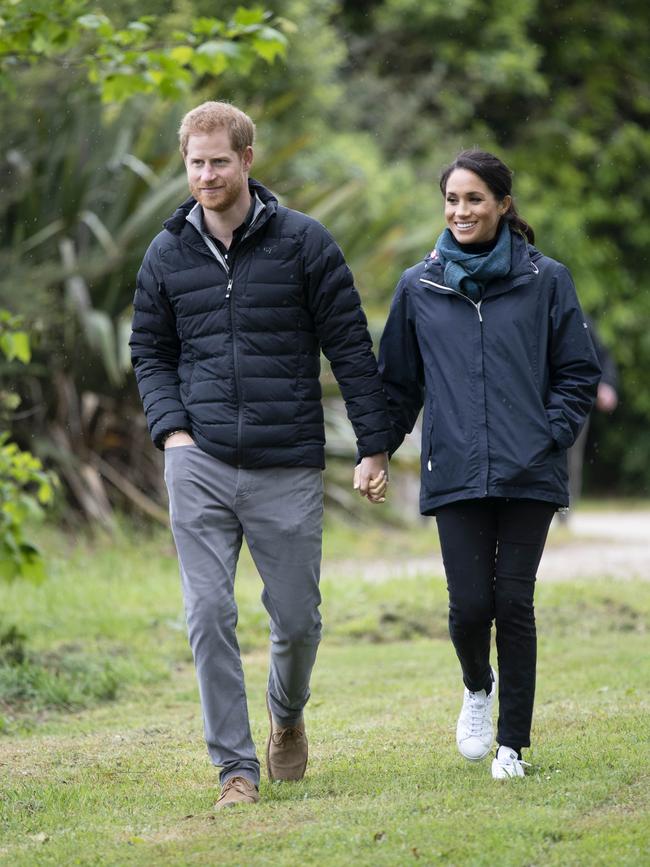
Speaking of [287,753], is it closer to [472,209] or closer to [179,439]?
[179,439]

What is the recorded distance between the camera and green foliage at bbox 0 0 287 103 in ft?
22.5

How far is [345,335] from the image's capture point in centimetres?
484

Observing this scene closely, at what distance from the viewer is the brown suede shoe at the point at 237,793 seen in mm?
4582

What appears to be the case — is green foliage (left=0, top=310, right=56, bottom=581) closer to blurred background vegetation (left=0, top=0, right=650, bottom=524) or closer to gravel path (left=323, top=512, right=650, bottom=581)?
blurred background vegetation (left=0, top=0, right=650, bottom=524)

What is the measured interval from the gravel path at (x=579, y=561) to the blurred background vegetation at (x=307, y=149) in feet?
5.06

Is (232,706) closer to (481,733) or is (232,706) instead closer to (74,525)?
(481,733)

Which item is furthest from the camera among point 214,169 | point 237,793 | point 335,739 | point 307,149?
point 307,149

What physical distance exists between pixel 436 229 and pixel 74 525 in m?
5.14

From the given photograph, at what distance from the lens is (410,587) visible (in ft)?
32.5

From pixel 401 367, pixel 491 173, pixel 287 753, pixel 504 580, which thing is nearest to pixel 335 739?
pixel 287 753

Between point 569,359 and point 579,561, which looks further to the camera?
point 579,561

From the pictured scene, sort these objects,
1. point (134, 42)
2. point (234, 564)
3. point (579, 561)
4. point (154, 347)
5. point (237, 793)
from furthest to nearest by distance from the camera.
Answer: point (579, 561) < point (134, 42) < point (154, 347) < point (234, 564) < point (237, 793)

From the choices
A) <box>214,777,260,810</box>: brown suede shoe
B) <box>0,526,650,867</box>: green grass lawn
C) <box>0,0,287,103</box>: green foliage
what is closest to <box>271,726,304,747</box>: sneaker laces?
<box>0,526,650,867</box>: green grass lawn

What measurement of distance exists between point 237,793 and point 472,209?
6.39 ft
